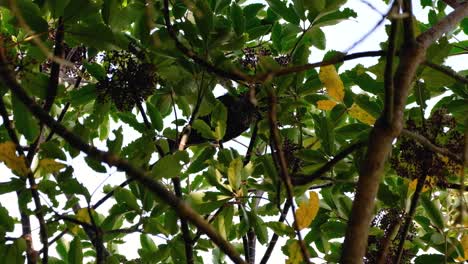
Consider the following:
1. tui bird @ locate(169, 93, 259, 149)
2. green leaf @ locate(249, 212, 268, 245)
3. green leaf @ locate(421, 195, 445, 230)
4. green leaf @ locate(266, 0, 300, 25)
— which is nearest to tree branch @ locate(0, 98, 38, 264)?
tui bird @ locate(169, 93, 259, 149)

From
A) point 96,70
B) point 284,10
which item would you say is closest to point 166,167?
point 96,70

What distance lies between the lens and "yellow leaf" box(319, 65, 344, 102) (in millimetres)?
1545

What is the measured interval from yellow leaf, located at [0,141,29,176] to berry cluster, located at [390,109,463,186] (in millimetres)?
881

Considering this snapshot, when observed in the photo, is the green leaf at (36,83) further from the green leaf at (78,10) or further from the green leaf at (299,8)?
the green leaf at (299,8)

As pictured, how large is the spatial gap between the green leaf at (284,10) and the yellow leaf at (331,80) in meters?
0.45

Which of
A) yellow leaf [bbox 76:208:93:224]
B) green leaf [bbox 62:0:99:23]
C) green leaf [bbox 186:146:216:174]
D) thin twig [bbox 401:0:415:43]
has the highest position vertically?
green leaf [bbox 62:0:99:23]

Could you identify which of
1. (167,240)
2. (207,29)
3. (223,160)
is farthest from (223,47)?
(167,240)

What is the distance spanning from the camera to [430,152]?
1.37 m

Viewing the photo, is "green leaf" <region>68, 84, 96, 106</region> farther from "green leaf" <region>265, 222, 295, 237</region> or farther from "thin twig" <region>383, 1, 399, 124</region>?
"thin twig" <region>383, 1, 399, 124</region>

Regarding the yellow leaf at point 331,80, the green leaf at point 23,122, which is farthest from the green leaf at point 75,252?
the yellow leaf at point 331,80

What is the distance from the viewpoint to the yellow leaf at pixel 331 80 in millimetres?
1545

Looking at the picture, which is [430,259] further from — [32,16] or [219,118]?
[32,16]

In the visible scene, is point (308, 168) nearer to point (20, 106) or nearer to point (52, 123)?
point (20, 106)

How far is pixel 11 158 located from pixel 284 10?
106 centimetres
